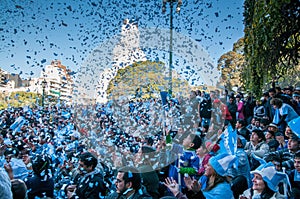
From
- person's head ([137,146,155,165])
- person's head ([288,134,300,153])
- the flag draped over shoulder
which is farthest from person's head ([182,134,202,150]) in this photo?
person's head ([288,134,300,153])

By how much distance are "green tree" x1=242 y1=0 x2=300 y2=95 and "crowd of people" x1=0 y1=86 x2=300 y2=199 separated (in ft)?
2.23

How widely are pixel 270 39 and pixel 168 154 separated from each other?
4.05m

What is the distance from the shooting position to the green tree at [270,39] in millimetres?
7016

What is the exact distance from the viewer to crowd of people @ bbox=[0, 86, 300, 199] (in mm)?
3459

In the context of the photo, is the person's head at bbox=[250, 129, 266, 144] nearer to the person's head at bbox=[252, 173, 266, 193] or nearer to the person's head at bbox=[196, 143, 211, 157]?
the person's head at bbox=[196, 143, 211, 157]

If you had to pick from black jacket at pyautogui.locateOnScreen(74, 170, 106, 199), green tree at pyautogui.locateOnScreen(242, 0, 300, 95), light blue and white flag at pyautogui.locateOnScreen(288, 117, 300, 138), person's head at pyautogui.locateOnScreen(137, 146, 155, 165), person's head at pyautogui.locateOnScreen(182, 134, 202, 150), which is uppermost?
green tree at pyautogui.locateOnScreen(242, 0, 300, 95)

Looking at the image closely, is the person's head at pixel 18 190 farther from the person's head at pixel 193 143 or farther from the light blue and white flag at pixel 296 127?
the light blue and white flag at pixel 296 127

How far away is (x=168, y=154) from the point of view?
5.39m

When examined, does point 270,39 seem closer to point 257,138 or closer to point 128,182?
point 257,138

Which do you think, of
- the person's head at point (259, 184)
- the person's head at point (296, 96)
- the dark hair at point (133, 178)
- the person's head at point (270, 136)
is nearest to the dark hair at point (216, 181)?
the person's head at point (259, 184)

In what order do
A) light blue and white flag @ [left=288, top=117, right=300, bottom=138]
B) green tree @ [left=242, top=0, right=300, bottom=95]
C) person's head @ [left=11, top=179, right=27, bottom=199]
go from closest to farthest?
person's head @ [left=11, top=179, right=27, bottom=199], light blue and white flag @ [left=288, top=117, right=300, bottom=138], green tree @ [left=242, top=0, right=300, bottom=95]

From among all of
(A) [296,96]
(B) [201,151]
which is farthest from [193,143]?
(A) [296,96]

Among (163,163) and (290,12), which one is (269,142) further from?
(290,12)

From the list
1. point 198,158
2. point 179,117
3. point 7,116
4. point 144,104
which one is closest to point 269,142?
point 198,158
